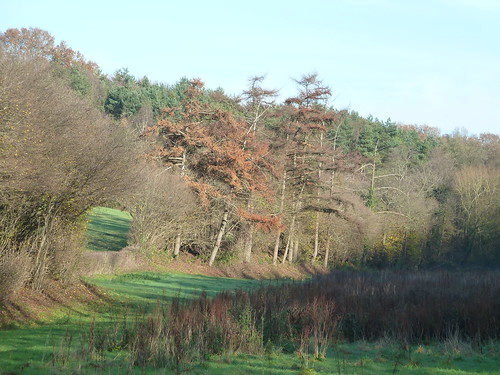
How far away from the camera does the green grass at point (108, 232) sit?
3678 cm

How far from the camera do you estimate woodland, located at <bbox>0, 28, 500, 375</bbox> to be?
1198 cm

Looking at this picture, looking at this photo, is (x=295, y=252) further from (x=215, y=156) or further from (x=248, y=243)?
(x=215, y=156)

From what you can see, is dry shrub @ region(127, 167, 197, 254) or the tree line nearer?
the tree line

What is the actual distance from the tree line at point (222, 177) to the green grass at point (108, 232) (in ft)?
11.6

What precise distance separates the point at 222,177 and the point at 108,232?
33.3 ft

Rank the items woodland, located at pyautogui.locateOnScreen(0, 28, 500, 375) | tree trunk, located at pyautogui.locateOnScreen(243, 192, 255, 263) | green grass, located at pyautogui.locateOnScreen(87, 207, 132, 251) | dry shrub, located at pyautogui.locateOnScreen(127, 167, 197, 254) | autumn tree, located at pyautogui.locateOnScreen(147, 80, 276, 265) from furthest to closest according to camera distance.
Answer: tree trunk, located at pyautogui.locateOnScreen(243, 192, 255, 263) < autumn tree, located at pyautogui.locateOnScreen(147, 80, 276, 265) < green grass, located at pyautogui.locateOnScreen(87, 207, 132, 251) < dry shrub, located at pyautogui.locateOnScreen(127, 167, 197, 254) < woodland, located at pyautogui.locateOnScreen(0, 28, 500, 375)

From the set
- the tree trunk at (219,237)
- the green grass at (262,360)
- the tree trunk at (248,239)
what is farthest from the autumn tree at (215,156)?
the green grass at (262,360)

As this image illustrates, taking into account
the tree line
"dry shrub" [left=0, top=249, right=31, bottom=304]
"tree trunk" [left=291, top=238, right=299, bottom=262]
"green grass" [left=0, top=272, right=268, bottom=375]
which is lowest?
"green grass" [left=0, top=272, right=268, bottom=375]

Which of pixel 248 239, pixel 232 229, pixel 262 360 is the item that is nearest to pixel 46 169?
pixel 262 360

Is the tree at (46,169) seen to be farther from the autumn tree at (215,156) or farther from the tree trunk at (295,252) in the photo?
the tree trunk at (295,252)

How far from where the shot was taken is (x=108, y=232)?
42125 millimetres

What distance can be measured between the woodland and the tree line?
4.5 inches

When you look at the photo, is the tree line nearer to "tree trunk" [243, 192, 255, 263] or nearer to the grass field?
"tree trunk" [243, 192, 255, 263]

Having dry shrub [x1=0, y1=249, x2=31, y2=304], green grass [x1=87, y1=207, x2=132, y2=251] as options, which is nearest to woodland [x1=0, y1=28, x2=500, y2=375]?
dry shrub [x1=0, y1=249, x2=31, y2=304]
